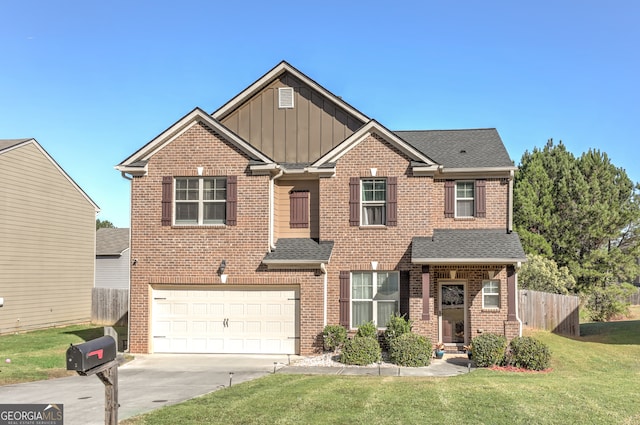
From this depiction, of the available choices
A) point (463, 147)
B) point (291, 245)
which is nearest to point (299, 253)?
point (291, 245)

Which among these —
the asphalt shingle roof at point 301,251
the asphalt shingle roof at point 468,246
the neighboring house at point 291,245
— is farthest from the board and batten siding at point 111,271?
the asphalt shingle roof at point 468,246

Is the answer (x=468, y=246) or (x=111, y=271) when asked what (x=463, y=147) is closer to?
(x=468, y=246)

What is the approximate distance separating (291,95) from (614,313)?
2771cm

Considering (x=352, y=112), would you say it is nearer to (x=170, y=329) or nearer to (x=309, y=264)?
(x=309, y=264)

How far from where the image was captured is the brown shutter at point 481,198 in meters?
21.1

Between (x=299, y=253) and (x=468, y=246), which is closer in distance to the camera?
(x=468, y=246)

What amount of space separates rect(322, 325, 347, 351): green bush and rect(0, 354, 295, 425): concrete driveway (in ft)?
4.67

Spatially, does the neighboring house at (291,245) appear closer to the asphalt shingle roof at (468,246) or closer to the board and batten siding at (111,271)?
the asphalt shingle roof at (468,246)

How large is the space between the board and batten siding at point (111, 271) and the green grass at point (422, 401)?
2747 centimetres

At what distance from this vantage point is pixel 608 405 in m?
12.1

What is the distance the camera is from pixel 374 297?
66.6 feet

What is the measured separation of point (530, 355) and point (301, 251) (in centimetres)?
783

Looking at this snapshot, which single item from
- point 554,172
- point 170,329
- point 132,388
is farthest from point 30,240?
point 554,172

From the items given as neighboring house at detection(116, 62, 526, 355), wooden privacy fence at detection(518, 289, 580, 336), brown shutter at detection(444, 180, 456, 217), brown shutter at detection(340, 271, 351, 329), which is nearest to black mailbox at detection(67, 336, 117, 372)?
neighboring house at detection(116, 62, 526, 355)
